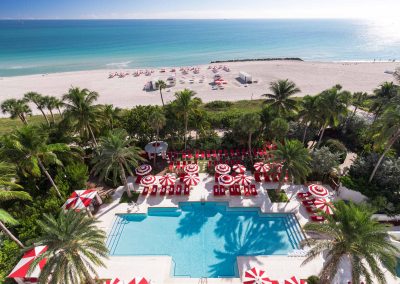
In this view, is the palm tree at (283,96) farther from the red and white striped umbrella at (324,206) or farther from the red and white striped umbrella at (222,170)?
the red and white striped umbrella at (324,206)

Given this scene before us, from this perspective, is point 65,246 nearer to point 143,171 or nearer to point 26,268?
point 26,268

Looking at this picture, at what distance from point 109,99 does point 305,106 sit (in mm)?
47646

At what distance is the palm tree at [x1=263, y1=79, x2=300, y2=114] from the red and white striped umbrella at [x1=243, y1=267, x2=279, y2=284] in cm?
2184

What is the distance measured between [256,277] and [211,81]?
6284 cm

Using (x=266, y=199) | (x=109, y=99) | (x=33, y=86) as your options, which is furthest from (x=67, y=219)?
(x=33, y=86)

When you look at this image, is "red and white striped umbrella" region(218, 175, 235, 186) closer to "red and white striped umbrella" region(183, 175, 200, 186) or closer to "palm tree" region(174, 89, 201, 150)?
"red and white striped umbrella" region(183, 175, 200, 186)

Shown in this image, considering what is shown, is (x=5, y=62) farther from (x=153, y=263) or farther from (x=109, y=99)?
(x=153, y=263)

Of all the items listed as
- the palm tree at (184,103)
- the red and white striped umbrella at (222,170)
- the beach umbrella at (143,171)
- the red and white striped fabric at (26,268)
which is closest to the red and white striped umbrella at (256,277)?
the red and white striped umbrella at (222,170)

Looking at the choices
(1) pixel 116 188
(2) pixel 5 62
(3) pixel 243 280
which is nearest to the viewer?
(3) pixel 243 280

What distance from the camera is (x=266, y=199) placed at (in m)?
25.2

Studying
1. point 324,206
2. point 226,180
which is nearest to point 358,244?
Answer: point 324,206

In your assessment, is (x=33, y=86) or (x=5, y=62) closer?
(x=33, y=86)

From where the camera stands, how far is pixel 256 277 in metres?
16.3

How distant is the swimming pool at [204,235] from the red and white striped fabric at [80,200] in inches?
130
